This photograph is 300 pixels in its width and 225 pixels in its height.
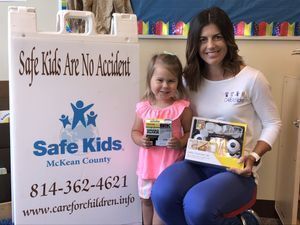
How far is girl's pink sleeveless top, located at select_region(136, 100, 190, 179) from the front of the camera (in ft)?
4.06

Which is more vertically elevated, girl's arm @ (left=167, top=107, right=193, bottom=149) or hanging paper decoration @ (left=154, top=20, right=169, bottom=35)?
hanging paper decoration @ (left=154, top=20, right=169, bottom=35)

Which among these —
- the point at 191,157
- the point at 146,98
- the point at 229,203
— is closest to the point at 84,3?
the point at 146,98

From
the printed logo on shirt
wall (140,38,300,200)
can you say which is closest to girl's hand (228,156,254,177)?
the printed logo on shirt

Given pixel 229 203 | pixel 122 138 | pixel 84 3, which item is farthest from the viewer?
pixel 84 3

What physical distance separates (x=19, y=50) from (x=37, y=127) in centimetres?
26

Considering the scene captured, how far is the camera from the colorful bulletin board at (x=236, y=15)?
1.59 meters

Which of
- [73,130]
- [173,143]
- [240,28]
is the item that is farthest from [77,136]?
[240,28]

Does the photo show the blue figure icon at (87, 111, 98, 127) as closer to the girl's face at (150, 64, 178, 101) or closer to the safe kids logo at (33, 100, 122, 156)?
the safe kids logo at (33, 100, 122, 156)

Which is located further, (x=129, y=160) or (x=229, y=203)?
(x=129, y=160)

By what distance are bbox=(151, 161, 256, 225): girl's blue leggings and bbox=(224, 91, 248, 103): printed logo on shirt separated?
0.25m

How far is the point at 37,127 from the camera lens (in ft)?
3.80

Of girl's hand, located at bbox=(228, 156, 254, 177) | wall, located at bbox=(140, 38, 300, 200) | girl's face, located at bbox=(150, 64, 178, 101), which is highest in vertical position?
wall, located at bbox=(140, 38, 300, 200)

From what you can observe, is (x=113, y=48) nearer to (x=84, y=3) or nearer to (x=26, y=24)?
(x=26, y=24)

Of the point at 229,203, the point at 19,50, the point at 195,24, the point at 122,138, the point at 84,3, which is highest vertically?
the point at 84,3
